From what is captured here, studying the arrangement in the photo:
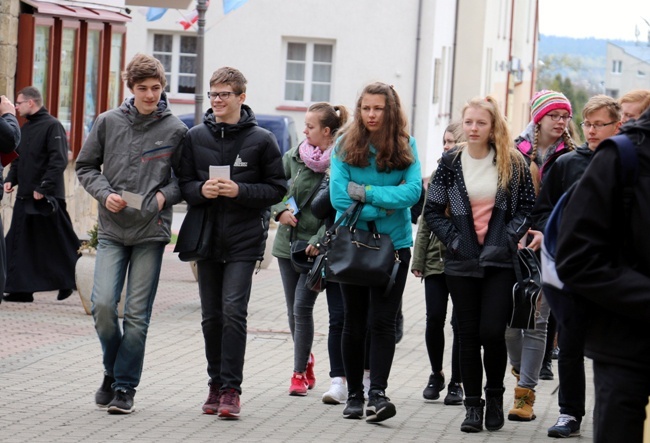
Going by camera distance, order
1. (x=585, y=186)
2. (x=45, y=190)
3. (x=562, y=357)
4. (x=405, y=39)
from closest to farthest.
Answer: (x=585, y=186), (x=562, y=357), (x=45, y=190), (x=405, y=39)

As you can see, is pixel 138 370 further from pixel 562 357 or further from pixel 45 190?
pixel 45 190

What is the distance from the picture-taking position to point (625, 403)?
3984 millimetres

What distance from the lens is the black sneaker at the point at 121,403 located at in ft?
24.8

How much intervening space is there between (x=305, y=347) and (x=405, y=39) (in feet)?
88.2

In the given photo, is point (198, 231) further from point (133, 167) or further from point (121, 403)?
point (121, 403)

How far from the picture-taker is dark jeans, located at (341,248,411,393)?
24.8 ft

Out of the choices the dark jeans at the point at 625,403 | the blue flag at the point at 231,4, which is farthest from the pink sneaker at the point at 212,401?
the blue flag at the point at 231,4

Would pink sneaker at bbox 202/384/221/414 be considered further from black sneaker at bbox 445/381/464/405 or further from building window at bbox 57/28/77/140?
building window at bbox 57/28/77/140

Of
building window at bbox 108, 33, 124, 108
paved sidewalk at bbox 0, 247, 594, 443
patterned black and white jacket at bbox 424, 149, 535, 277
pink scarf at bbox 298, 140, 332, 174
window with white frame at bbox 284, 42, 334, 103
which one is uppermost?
window with white frame at bbox 284, 42, 334, 103

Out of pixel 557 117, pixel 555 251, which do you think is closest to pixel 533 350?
pixel 557 117

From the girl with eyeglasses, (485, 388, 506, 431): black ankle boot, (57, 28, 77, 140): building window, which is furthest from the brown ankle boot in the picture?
(57, 28, 77, 140): building window

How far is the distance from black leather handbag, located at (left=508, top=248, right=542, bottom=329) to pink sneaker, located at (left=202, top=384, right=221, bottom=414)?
1670 mm

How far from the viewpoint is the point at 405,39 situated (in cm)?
3497

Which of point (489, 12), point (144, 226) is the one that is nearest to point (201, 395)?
point (144, 226)
